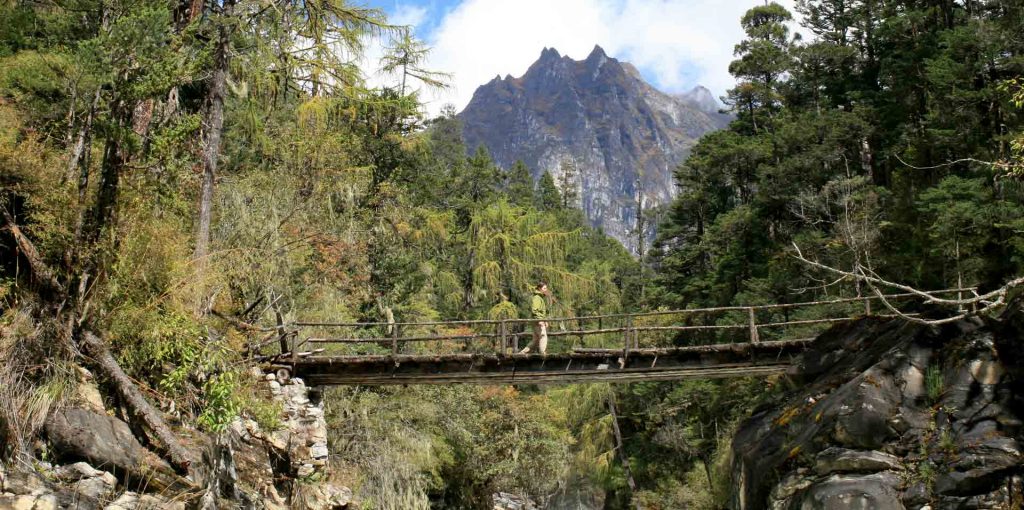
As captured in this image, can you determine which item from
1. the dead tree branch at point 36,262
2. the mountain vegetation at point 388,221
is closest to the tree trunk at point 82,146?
the mountain vegetation at point 388,221

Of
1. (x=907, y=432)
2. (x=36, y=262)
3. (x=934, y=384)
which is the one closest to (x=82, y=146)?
(x=36, y=262)

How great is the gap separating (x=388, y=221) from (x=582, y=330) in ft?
28.8

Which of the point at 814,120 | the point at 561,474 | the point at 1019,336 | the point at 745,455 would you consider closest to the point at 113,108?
the point at 745,455

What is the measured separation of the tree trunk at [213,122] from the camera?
1168 centimetres

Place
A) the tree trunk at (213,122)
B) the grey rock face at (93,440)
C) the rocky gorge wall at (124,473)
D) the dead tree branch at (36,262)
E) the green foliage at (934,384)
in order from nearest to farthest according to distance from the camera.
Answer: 1. the rocky gorge wall at (124,473)
2. the grey rock face at (93,440)
3. the dead tree branch at (36,262)
4. the green foliage at (934,384)
5. the tree trunk at (213,122)

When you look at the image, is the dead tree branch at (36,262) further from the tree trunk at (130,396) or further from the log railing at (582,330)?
the log railing at (582,330)

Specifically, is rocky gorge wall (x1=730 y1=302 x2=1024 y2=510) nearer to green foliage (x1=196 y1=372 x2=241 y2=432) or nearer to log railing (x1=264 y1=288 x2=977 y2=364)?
log railing (x1=264 y1=288 x2=977 y2=364)

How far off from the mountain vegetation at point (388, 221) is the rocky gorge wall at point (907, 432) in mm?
2099

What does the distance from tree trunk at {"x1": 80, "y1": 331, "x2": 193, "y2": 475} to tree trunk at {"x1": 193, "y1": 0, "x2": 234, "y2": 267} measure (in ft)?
11.5

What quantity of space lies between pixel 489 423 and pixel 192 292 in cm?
1582

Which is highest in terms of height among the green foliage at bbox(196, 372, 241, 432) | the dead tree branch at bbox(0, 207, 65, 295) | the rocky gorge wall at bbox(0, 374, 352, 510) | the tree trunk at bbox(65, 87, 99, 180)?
the tree trunk at bbox(65, 87, 99, 180)

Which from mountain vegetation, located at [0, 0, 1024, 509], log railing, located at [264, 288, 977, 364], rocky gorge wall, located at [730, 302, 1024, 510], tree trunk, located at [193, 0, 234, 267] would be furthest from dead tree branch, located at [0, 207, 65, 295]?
rocky gorge wall, located at [730, 302, 1024, 510]

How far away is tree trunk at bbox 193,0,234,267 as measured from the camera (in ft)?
38.3

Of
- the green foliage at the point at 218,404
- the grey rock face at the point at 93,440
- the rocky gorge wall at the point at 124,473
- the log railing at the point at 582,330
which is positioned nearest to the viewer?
the rocky gorge wall at the point at 124,473
